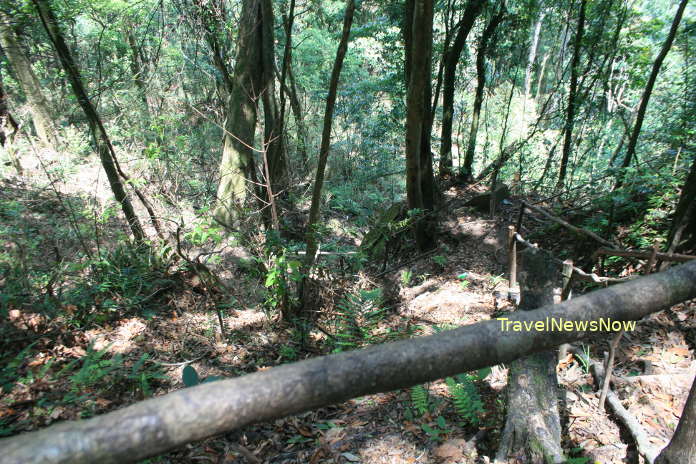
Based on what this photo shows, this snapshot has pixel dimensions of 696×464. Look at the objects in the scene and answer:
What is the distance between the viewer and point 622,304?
3.63 ft

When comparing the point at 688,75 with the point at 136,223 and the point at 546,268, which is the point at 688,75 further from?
the point at 136,223

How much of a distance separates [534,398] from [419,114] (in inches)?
189

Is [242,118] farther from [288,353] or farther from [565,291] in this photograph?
[565,291]

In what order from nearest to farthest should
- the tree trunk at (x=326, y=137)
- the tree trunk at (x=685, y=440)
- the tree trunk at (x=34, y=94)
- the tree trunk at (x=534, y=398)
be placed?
the tree trunk at (x=685, y=440) < the tree trunk at (x=534, y=398) < the tree trunk at (x=326, y=137) < the tree trunk at (x=34, y=94)

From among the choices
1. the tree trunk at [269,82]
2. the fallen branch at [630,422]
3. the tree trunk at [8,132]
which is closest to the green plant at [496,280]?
the fallen branch at [630,422]

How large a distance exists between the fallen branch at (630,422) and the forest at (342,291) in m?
0.02

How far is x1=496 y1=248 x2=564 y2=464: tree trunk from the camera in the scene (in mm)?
2160

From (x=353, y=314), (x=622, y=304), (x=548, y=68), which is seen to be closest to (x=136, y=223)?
(x=353, y=314)

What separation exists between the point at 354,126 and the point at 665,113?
9612mm

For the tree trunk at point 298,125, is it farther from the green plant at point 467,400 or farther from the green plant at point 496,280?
the green plant at point 467,400

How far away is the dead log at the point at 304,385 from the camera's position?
2.10 feet

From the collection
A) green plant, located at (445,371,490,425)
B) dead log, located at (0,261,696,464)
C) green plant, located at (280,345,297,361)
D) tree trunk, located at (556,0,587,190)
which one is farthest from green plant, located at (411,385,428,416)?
tree trunk, located at (556,0,587,190)

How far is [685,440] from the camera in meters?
1.57

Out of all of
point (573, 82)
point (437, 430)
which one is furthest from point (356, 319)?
point (573, 82)
